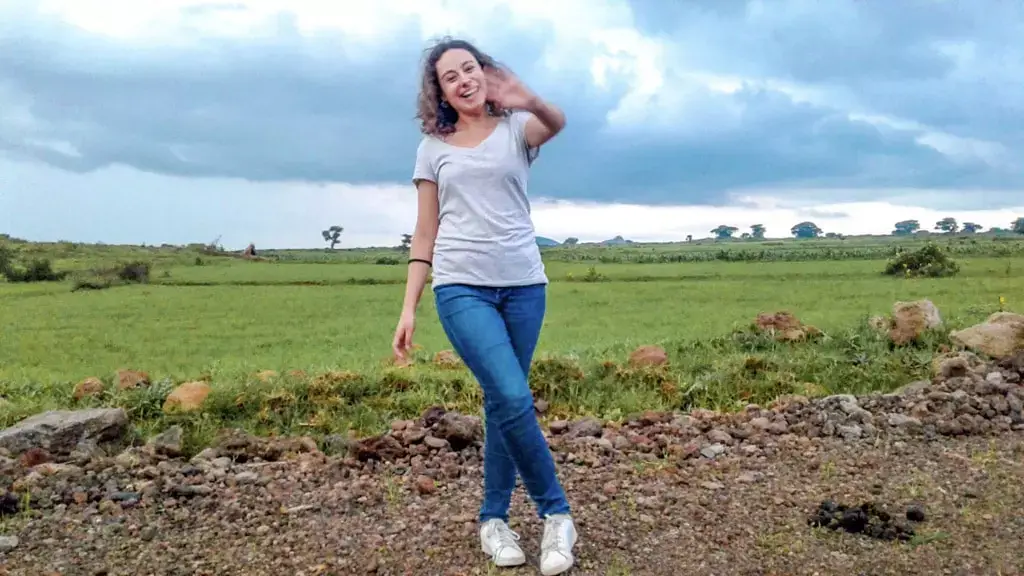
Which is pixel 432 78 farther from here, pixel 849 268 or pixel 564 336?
pixel 849 268

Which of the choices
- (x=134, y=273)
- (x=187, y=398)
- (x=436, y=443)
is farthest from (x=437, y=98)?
(x=134, y=273)

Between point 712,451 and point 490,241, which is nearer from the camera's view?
point 490,241

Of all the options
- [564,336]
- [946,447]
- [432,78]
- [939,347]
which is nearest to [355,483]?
[432,78]

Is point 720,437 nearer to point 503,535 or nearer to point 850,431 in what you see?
point 850,431

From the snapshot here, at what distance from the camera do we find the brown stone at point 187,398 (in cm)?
664

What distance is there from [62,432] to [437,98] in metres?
3.41

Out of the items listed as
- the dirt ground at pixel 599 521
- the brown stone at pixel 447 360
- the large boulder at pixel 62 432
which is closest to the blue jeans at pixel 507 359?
the dirt ground at pixel 599 521

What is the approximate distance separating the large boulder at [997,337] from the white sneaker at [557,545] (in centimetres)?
565

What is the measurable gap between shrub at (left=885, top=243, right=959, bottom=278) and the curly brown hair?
18942 mm

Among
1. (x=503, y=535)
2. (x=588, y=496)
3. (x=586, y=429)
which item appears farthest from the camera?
(x=586, y=429)

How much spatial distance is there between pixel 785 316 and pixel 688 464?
4954 millimetres

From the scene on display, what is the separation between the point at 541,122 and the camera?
3375 millimetres

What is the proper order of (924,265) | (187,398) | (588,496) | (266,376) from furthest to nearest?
(924,265) < (266,376) < (187,398) < (588,496)

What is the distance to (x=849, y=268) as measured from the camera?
→ 23.2m
